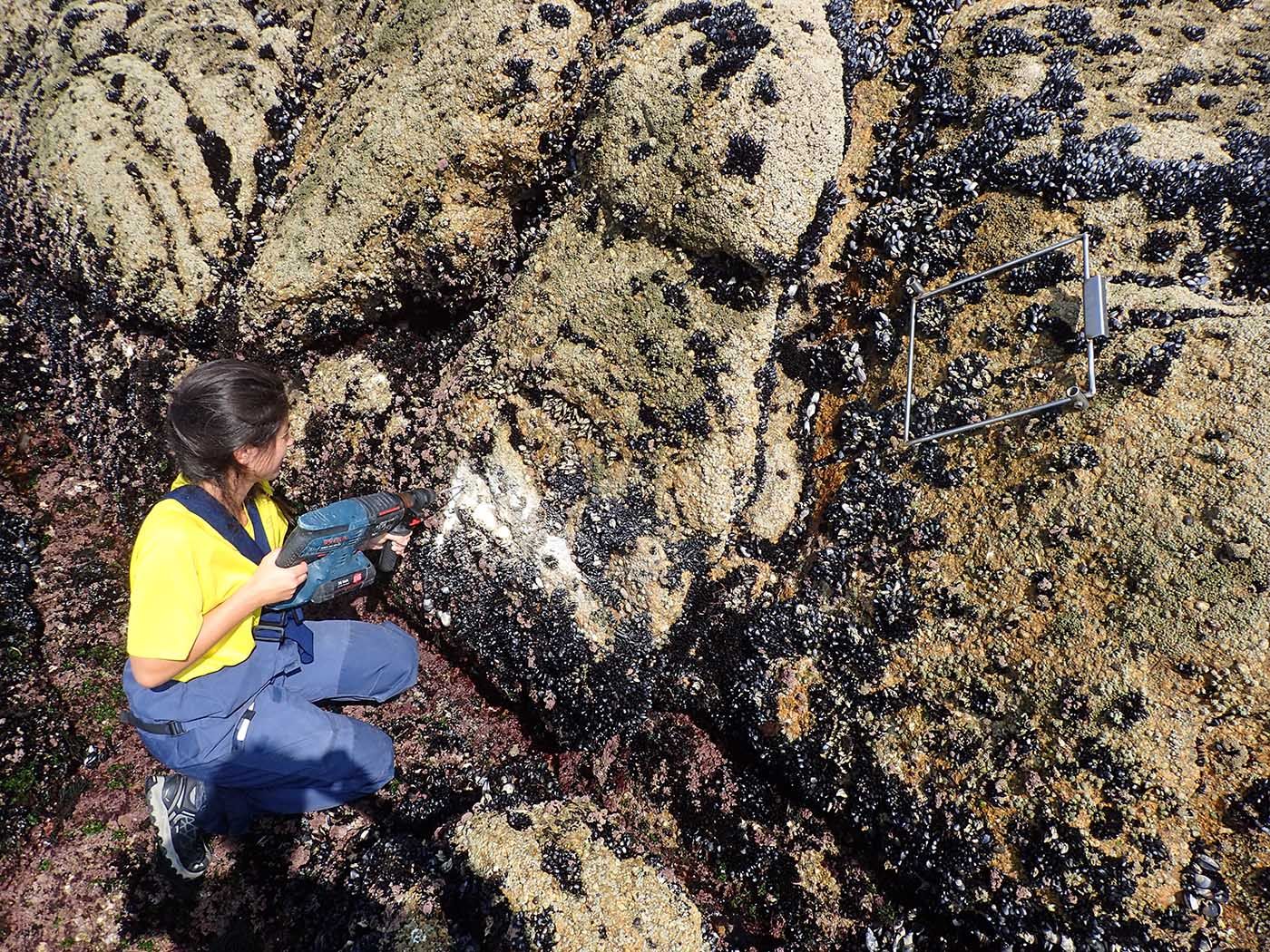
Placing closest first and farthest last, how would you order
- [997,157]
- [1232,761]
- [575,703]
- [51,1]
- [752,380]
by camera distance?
[1232,761] → [997,157] → [752,380] → [575,703] → [51,1]

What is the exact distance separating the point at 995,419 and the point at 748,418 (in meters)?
1.00

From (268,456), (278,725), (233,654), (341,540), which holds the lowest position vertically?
(278,725)

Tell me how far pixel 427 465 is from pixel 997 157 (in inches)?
118

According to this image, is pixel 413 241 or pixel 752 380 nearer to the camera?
pixel 752 380

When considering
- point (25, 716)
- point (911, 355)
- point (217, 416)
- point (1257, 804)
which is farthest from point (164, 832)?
point (1257, 804)

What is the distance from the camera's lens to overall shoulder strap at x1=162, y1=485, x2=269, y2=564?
2633mm

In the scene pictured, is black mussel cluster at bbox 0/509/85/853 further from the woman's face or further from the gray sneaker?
the woman's face

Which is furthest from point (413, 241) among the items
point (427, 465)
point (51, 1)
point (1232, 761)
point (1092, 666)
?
point (1232, 761)

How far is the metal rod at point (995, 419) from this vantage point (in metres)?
2.61

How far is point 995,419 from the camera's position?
2.74 m

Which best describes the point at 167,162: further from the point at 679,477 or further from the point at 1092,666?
the point at 1092,666

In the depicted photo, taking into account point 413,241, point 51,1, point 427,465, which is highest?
point 51,1

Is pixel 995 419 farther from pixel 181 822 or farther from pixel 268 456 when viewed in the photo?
pixel 181 822

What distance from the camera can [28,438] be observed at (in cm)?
433
